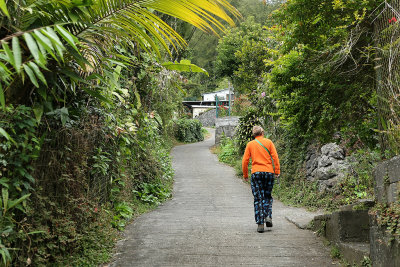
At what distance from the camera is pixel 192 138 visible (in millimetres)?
31422

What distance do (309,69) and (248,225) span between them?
320 centimetres

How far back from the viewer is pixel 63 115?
13.6 ft

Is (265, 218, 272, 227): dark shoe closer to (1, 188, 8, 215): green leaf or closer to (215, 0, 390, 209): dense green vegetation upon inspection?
(215, 0, 390, 209): dense green vegetation

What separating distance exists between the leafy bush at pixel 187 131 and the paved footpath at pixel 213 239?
19926 millimetres

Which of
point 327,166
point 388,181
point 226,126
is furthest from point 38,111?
point 226,126

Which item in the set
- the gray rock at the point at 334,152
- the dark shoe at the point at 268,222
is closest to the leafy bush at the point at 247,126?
the gray rock at the point at 334,152

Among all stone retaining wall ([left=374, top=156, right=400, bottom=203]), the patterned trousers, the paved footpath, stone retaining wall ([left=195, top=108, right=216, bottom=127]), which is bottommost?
the paved footpath

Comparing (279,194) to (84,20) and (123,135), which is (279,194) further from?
(84,20)

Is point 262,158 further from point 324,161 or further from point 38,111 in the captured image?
point 38,111

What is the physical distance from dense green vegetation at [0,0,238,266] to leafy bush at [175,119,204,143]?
23.9 meters

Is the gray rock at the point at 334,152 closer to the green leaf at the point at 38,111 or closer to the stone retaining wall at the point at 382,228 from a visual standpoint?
the stone retaining wall at the point at 382,228

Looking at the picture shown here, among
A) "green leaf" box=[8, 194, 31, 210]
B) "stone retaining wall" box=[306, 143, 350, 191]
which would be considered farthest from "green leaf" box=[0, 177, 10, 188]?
"stone retaining wall" box=[306, 143, 350, 191]

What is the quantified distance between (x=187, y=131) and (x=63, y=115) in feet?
88.4

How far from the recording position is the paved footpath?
5176 millimetres
